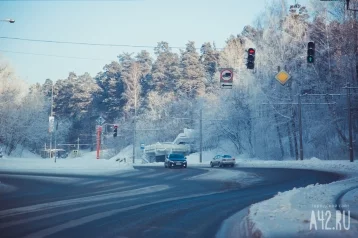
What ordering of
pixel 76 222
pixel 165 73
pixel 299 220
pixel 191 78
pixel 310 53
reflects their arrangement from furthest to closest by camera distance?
pixel 165 73 < pixel 191 78 < pixel 310 53 < pixel 76 222 < pixel 299 220

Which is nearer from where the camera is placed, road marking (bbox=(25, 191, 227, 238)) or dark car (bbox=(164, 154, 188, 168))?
road marking (bbox=(25, 191, 227, 238))

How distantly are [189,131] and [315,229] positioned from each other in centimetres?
6370

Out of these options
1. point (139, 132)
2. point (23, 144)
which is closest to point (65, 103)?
point (23, 144)

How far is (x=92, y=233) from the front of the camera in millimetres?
8445

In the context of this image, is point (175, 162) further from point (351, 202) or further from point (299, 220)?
point (299, 220)

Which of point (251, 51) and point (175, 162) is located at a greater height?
point (251, 51)

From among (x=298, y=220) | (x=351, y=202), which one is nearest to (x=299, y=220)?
(x=298, y=220)

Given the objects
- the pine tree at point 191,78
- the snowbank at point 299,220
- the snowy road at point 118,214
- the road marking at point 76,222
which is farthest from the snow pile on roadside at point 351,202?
the pine tree at point 191,78

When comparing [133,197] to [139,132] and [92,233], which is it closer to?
[92,233]

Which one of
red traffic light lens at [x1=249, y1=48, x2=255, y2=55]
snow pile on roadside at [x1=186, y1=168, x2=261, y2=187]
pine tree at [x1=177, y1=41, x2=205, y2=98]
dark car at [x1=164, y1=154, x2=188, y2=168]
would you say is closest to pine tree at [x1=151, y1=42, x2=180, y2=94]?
pine tree at [x1=177, y1=41, x2=205, y2=98]

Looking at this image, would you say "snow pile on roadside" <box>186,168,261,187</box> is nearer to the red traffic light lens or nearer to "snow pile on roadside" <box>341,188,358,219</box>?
the red traffic light lens

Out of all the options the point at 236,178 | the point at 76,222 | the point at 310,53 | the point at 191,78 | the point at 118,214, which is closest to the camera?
the point at 76,222

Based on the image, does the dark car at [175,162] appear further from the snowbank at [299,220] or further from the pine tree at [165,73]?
the pine tree at [165,73]

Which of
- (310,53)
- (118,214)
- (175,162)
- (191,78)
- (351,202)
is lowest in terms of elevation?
(175,162)
